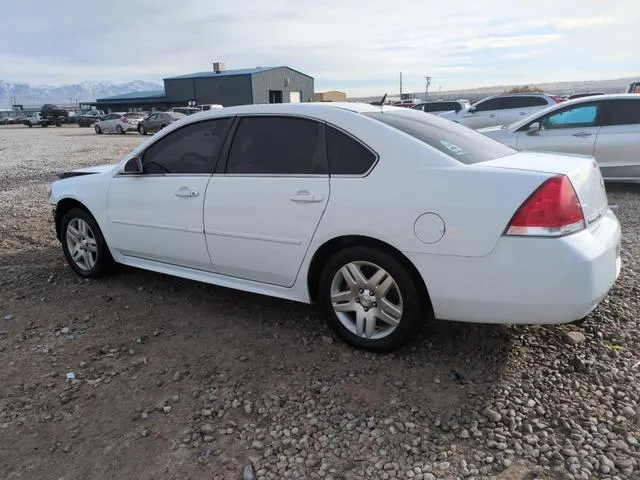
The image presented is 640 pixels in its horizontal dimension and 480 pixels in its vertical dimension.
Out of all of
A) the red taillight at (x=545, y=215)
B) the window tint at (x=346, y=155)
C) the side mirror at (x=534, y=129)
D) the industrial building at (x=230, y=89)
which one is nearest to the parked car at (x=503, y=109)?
the side mirror at (x=534, y=129)

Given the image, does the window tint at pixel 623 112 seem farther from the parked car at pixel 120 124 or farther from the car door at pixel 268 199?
the parked car at pixel 120 124

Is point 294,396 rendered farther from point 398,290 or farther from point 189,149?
point 189,149

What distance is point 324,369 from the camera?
10.4ft

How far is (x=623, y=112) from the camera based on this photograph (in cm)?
783

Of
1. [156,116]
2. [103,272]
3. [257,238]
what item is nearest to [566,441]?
[257,238]

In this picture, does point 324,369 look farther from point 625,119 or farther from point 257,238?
point 625,119

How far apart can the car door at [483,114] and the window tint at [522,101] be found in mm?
252

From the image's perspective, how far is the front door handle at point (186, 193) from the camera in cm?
384

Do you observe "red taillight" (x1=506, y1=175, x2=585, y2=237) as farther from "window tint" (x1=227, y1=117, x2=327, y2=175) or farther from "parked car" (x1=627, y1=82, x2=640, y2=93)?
"parked car" (x1=627, y1=82, x2=640, y2=93)

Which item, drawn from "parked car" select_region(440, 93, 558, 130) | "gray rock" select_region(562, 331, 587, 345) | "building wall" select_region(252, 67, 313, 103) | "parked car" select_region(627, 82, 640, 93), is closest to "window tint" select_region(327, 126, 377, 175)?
"gray rock" select_region(562, 331, 587, 345)

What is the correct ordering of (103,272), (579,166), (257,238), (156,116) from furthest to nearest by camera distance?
(156,116)
(103,272)
(257,238)
(579,166)

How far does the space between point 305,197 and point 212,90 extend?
54832mm

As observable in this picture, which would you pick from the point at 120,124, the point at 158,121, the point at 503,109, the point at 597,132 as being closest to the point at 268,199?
the point at 597,132

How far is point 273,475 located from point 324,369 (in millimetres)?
927
